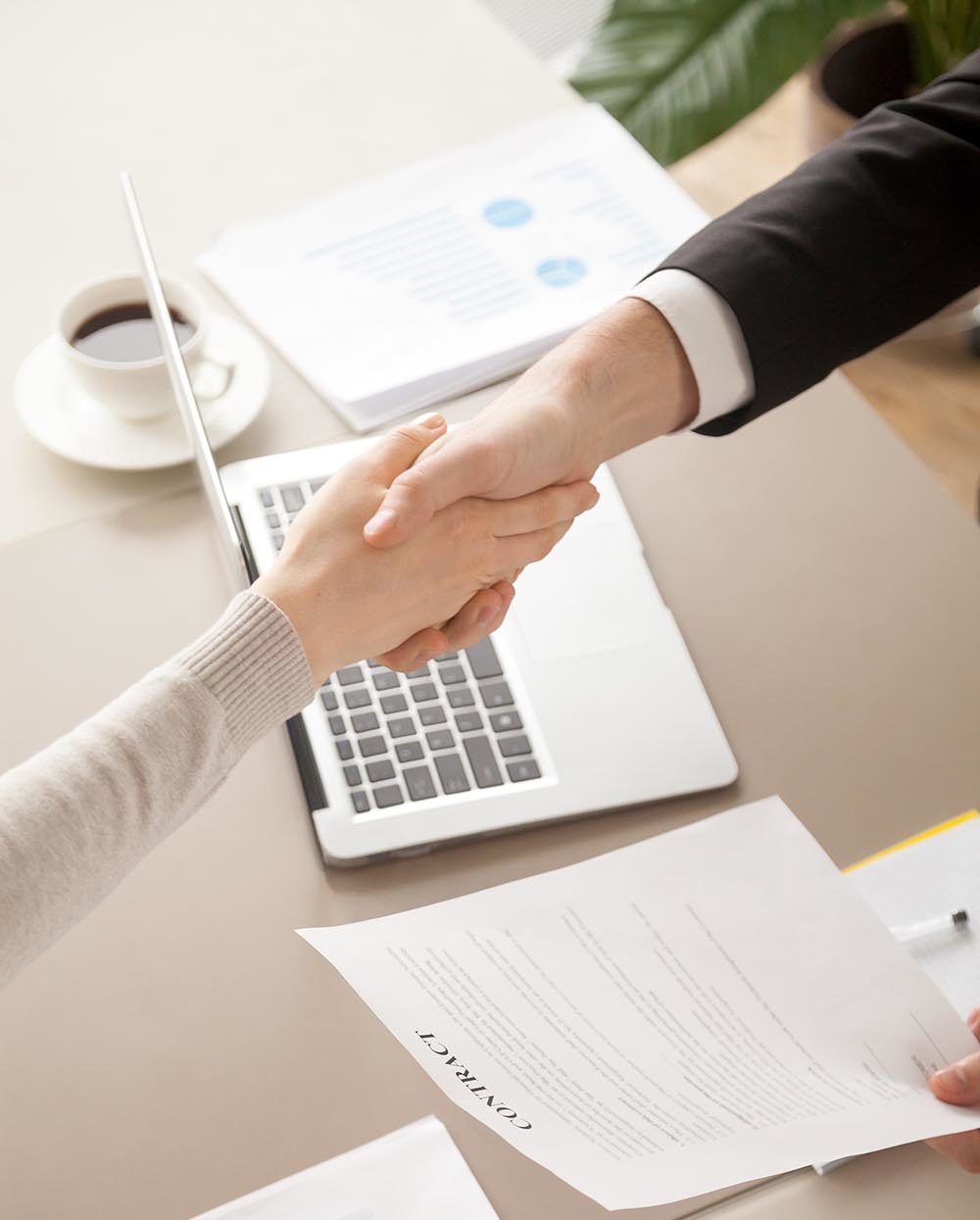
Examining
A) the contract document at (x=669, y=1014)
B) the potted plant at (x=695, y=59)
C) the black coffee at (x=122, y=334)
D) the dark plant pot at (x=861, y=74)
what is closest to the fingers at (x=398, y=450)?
the black coffee at (x=122, y=334)

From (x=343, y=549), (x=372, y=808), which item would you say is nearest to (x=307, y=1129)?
(x=372, y=808)

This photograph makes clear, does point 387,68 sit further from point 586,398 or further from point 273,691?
point 273,691

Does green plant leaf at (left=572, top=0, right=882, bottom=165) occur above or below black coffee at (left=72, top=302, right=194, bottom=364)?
below

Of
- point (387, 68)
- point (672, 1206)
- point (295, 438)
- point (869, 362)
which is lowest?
point (869, 362)

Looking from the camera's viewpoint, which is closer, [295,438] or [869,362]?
[295,438]

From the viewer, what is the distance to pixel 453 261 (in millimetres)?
1204

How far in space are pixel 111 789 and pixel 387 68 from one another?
0.93 metres

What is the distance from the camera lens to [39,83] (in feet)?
4.46

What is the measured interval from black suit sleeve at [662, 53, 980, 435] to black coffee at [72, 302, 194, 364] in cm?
39

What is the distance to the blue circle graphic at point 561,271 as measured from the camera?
1200 millimetres

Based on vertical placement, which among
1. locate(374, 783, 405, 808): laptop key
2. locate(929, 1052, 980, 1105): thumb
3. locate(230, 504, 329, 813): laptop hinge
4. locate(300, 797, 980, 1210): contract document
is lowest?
locate(929, 1052, 980, 1105): thumb

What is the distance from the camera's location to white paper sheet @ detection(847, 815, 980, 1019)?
817mm

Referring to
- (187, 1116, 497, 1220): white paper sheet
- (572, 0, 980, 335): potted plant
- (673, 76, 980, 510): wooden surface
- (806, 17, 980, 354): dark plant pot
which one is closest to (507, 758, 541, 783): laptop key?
(187, 1116, 497, 1220): white paper sheet

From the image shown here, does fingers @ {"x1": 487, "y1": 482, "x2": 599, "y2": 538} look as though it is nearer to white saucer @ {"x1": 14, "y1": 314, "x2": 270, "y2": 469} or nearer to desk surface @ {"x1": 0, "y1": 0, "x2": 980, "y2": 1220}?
desk surface @ {"x1": 0, "y1": 0, "x2": 980, "y2": 1220}
